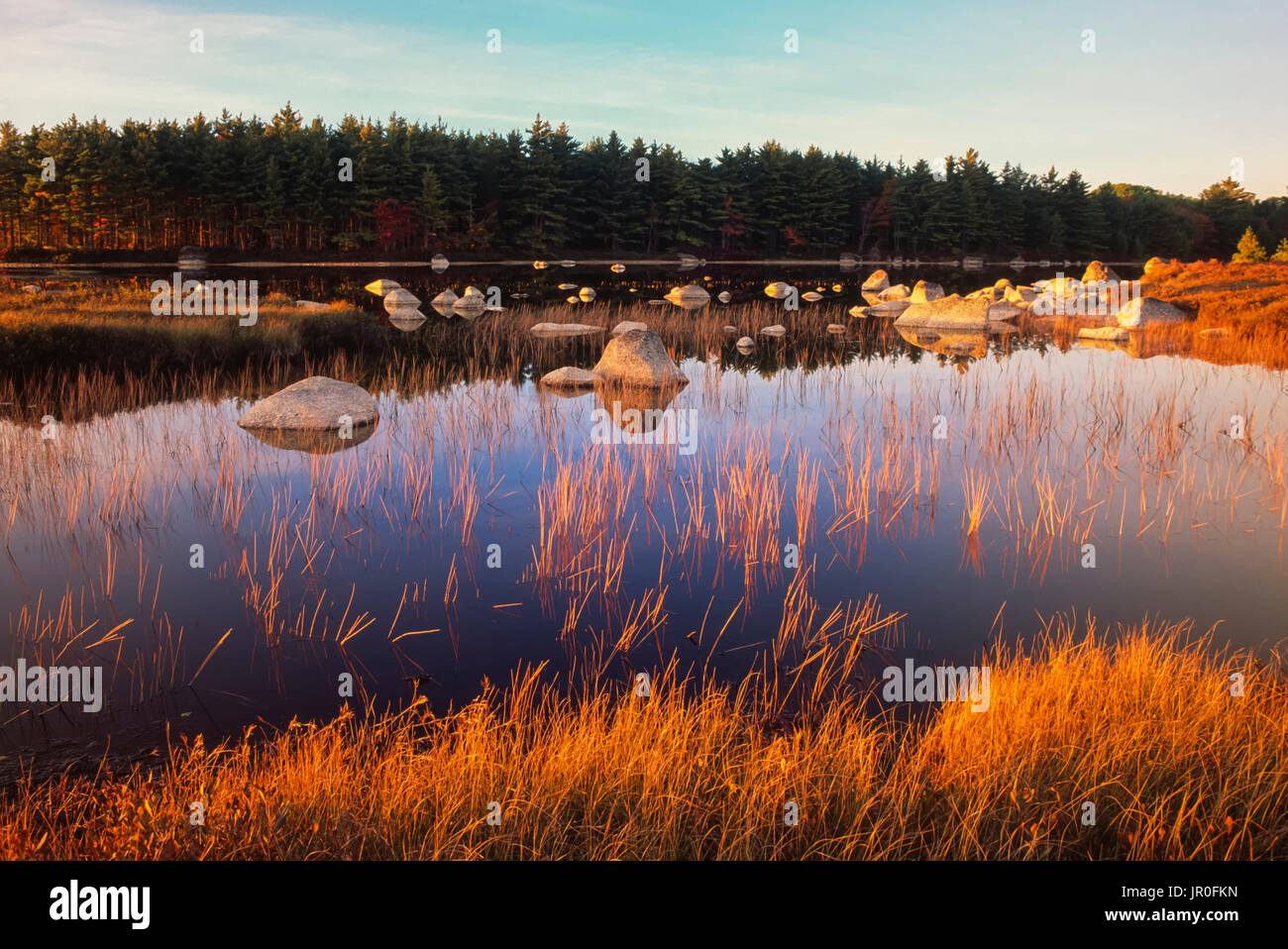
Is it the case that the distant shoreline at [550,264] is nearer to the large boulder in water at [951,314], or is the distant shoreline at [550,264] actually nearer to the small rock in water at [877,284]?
the small rock in water at [877,284]

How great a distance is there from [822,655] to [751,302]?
94.7ft

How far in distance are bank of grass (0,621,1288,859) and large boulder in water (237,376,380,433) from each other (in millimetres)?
7602

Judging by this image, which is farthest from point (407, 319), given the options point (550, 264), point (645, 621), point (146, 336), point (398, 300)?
point (550, 264)

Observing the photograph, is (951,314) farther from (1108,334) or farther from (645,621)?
(645,621)

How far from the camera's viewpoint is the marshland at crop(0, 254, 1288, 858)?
3557 millimetres

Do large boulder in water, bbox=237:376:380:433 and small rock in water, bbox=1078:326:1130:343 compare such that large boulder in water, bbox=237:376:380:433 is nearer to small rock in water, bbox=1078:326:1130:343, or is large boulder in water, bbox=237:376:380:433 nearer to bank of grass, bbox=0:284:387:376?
bank of grass, bbox=0:284:387:376

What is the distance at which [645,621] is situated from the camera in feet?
20.2

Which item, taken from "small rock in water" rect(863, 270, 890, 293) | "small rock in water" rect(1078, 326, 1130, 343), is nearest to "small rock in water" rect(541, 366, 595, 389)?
"small rock in water" rect(1078, 326, 1130, 343)

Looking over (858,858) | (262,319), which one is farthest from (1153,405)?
(262,319)

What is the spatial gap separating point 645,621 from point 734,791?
2509 millimetres

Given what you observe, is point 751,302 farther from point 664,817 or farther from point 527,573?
point 664,817

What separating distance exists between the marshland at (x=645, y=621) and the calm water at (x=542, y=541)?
0.04 meters

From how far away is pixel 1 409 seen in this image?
1177cm

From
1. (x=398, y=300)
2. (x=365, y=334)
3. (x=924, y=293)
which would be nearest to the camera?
(x=365, y=334)
